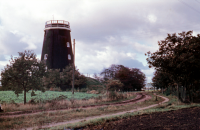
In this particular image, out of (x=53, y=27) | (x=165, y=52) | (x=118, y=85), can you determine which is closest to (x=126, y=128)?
(x=165, y=52)

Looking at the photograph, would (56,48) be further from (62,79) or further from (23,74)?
(23,74)

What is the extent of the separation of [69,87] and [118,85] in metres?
11.3

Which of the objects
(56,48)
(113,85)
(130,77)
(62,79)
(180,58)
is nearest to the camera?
(180,58)

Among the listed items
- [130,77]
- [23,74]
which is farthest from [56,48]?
[23,74]

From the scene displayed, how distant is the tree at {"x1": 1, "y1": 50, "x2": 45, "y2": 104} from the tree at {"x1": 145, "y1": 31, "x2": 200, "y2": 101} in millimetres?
11312

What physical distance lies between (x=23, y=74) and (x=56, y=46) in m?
25.0

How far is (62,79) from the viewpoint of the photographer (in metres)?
41.1

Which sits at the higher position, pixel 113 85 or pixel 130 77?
pixel 130 77

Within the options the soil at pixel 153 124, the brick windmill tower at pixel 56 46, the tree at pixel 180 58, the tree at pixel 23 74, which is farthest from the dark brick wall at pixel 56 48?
the soil at pixel 153 124

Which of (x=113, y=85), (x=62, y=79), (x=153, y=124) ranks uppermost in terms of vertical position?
(x=62, y=79)

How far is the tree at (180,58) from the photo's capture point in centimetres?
1799

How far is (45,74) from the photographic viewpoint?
19.6m

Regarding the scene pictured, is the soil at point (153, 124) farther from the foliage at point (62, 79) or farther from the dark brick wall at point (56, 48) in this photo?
the dark brick wall at point (56, 48)

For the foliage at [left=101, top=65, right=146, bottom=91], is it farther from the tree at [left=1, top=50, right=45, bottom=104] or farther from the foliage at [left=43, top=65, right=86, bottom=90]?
the tree at [left=1, top=50, right=45, bottom=104]
